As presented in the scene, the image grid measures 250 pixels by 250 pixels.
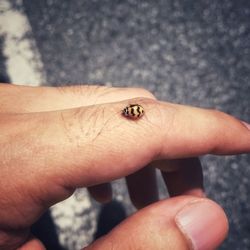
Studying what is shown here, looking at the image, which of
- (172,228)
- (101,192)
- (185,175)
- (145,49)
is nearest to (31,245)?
(101,192)

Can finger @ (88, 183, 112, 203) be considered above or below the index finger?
below

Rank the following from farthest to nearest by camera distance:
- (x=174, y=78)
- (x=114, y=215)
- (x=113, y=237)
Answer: (x=174, y=78) → (x=114, y=215) → (x=113, y=237)

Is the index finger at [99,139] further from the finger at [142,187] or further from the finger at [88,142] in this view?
the finger at [142,187]

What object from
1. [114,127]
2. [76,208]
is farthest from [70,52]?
A: [114,127]

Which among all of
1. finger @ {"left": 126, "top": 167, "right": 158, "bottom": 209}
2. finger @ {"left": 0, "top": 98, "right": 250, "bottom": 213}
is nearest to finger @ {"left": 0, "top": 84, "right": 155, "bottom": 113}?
finger @ {"left": 0, "top": 98, "right": 250, "bottom": 213}

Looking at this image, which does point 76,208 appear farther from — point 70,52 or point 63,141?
point 70,52

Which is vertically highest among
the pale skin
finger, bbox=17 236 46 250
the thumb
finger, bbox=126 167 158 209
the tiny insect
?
the tiny insect

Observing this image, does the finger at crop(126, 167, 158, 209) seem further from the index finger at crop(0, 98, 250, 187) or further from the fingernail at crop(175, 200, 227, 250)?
the fingernail at crop(175, 200, 227, 250)

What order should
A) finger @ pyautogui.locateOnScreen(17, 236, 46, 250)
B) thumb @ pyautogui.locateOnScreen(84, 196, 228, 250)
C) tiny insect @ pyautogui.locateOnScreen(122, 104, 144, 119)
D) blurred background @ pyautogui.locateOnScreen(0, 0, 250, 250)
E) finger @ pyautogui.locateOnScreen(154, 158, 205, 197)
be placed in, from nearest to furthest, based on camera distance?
thumb @ pyautogui.locateOnScreen(84, 196, 228, 250)
tiny insect @ pyautogui.locateOnScreen(122, 104, 144, 119)
finger @ pyautogui.locateOnScreen(17, 236, 46, 250)
finger @ pyautogui.locateOnScreen(154, 158, 205, 197)
blurred background @ pyautogui.locateOnScreen(0, 0, 250, 250)
